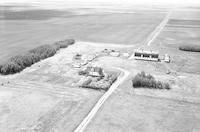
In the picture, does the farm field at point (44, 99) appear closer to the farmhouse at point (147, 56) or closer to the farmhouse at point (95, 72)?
the farmhouse at point (95, 72)

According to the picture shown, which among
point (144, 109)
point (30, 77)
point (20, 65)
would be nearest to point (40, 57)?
point (20, 65)

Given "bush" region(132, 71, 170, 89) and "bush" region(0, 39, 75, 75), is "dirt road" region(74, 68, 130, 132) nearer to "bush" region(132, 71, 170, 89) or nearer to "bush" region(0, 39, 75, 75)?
"bush" region(132, 71, 170, 89)

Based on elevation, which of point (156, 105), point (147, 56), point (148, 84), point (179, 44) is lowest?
point (156, 105)

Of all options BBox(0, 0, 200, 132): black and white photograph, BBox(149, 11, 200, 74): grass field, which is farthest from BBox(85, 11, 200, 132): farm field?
BBox(149, 11, 200, 74): grass field

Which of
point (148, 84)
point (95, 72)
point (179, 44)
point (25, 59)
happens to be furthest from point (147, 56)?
point (25, 59)

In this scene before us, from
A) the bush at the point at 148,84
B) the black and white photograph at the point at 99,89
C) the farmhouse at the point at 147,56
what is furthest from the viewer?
the farmhouse at the point at 147,56

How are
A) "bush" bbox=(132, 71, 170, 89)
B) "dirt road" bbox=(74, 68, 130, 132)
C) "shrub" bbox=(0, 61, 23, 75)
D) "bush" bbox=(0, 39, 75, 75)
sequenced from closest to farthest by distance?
"dirt road" bbox=(74, 68, 130, 132) < "bush" bbox=(132, 71, 170, 89) < "shrub" bbox=(0, 61, 23, 75) < "bush" bbox=(0, 39, 75, 75)

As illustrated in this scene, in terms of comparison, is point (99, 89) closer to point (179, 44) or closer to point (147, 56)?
point (147, 56)

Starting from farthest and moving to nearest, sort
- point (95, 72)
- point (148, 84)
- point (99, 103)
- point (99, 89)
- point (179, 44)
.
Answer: point (179, 44) < point (95, 72) < point (148, 84) < point (99, 89) < point (99, 103)

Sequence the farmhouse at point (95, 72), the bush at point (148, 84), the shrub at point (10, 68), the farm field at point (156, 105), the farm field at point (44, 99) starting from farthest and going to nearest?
the shrub at point (10, 68) → the farmhouse at point (95, 72) → the bush at point (148, 84) → the farm field at point (156, 105) → the farm field at point (44, 99)

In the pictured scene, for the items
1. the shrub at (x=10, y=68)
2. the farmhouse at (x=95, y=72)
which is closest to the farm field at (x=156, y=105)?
the farmhouse at (x=95, y=72)

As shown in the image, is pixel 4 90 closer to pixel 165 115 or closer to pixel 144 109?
pixel 144 109
